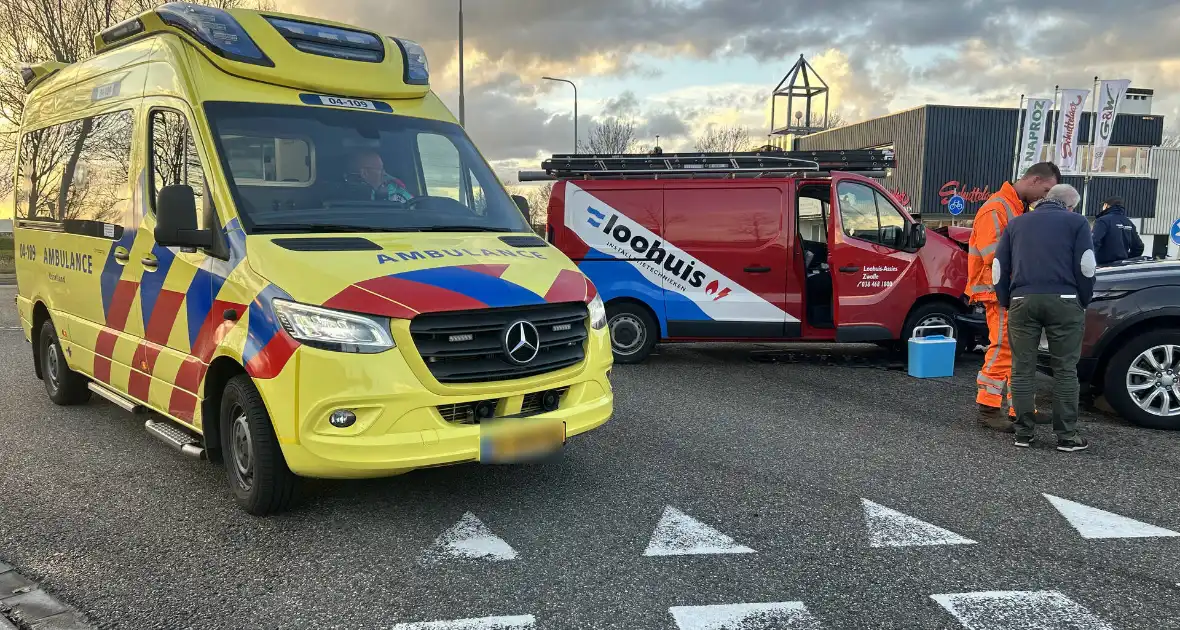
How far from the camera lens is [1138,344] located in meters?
5.90

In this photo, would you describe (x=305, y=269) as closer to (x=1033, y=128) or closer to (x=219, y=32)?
(x=219, y=32)

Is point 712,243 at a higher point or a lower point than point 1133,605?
higher

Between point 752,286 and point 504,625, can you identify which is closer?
point 504,625

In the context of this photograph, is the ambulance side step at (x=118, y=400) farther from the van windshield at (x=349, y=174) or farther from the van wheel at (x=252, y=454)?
the van windshield at (x=349, y=174)

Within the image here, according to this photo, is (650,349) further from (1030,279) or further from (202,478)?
(202,478)

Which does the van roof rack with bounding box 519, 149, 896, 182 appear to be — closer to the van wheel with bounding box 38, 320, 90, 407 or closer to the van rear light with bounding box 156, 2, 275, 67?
the van rear light with bounding box 156, 2, 275, 67

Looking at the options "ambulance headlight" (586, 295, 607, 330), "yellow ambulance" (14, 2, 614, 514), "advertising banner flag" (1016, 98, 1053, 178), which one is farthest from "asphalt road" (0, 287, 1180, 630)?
"advertising banner flag" (1016, 98, 1053, 178)

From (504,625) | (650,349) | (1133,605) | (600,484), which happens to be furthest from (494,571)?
(650,349)

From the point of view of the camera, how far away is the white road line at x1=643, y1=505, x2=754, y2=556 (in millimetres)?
3717

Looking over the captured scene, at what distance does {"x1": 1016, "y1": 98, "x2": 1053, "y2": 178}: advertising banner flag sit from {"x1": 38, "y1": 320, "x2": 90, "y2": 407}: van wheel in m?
26.7

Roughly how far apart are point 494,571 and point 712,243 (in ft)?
18.4

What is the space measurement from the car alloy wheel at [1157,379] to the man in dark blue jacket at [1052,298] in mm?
914

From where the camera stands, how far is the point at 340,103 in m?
4.73

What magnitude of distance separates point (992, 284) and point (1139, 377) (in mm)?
1242
